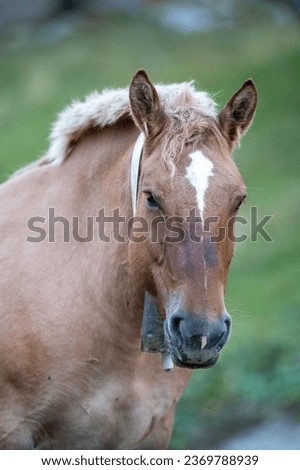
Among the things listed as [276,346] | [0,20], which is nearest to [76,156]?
[276,346]

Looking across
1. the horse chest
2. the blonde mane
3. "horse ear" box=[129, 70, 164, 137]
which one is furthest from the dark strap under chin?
the blonde mane

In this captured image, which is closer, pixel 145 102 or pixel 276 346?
pixel 145 102

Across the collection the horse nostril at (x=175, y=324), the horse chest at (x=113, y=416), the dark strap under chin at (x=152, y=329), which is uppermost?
the horse nostril at (x=175, y=324)

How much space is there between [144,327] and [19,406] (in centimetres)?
72

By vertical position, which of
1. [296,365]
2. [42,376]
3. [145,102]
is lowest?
[296,365]

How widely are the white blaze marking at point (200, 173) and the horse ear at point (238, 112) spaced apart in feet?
0.98

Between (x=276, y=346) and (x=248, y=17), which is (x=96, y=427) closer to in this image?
(x=276, y=346)

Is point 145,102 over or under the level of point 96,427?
over

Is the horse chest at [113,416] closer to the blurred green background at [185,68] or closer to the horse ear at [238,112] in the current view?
the horse ear at [238,112]

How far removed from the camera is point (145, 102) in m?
3.58

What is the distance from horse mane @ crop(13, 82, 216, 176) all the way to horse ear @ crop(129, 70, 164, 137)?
0.25 ft

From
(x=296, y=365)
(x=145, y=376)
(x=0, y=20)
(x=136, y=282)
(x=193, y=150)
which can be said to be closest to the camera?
(x=193, y=150)

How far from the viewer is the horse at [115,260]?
3.35 metres

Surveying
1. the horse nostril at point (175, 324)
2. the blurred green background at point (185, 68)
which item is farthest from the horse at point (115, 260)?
the blurred green background at point (185, 68)
